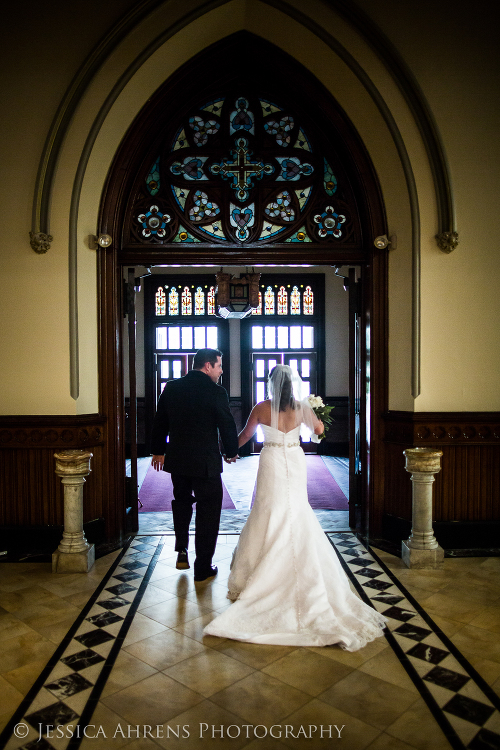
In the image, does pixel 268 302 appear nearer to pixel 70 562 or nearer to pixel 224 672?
pixel 70 562

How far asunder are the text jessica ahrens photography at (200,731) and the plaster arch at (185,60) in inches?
108

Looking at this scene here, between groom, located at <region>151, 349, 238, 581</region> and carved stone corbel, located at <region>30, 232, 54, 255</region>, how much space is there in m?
1.73

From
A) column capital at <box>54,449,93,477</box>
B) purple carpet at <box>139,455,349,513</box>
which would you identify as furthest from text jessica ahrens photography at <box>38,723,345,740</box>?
purple carpet at <box>139,455,349,513</box>

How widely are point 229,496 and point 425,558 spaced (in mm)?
3315

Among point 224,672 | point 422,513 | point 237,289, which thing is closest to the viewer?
point 224,672

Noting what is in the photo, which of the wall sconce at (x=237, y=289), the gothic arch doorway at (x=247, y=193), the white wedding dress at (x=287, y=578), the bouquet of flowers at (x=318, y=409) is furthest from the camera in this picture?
the wall sconce at (x=237, y=289)

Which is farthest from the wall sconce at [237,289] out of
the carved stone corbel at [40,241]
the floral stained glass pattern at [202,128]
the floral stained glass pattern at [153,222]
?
the carved stone corbel at [40,241]

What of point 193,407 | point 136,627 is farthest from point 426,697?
point 193,407

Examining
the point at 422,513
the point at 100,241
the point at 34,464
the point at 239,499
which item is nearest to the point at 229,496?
A: the point at 239,499

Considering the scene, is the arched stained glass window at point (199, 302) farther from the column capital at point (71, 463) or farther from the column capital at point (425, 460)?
the column capital at point (425, 460)

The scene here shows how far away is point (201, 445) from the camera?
380 centimetres

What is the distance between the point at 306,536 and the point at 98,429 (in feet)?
7.63

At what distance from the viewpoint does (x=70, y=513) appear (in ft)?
13.5

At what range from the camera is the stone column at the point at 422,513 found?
4.10m
